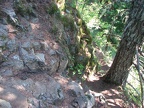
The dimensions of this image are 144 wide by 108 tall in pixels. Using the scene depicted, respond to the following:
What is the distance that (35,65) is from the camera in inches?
213

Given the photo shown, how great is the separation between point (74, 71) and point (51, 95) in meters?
2.55

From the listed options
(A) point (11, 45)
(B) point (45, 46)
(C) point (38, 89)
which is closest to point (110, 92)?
(B) point (45, 46)

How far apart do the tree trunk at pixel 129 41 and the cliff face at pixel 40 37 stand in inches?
53.1

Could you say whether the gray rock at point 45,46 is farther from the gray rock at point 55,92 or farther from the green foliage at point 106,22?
the green foliage at point 106,22

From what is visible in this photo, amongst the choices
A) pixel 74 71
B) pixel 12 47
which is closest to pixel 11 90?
pixel 12 47

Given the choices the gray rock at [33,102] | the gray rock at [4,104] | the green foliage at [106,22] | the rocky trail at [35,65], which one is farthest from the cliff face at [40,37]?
the green foliage at [106,22]

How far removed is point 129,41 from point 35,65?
10.9 ft

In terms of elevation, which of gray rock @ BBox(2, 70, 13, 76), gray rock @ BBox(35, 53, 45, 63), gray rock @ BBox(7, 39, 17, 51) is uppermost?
gray rock @ BBox(7, 39, 17, 51)

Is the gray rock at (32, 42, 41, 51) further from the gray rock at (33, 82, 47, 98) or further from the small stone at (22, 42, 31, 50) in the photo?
the gray rock at (33, 82, 47, 98)

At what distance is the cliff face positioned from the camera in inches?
210

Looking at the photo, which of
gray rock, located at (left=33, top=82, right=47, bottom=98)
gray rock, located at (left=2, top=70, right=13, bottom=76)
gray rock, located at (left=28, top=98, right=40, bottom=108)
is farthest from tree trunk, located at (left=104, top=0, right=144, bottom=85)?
gray rock, located at (left=2, top=70, right=13, bottom=76)

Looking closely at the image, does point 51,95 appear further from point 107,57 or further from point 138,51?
point 107,57

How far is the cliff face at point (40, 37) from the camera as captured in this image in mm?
5332

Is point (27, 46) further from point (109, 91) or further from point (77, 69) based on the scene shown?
point (109, 91)
